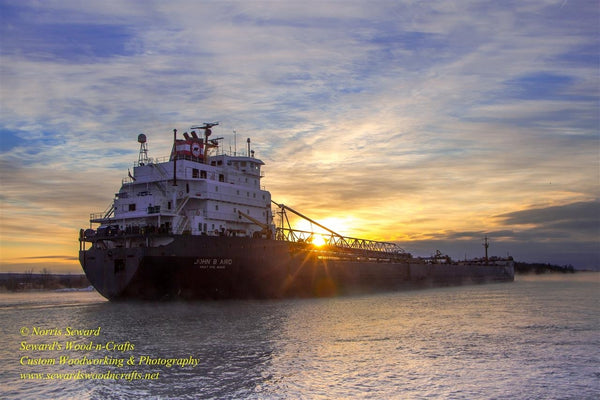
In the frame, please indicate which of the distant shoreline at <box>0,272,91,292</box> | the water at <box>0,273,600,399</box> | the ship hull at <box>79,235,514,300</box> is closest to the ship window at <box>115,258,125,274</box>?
the ship hull at <box>79,235,514,300</box>

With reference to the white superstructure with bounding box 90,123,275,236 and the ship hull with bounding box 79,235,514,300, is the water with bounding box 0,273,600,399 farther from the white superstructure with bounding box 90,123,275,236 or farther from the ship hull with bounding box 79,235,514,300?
the white superstructure with bounding box 90,123,275,236

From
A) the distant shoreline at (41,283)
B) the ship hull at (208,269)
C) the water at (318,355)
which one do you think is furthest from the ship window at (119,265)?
the distant shoreline at (41,283)

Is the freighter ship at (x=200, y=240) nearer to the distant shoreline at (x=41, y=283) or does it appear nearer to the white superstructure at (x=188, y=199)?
the white superstructure at (x=188, y=199)

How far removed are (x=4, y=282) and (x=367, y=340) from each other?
80.8 metres

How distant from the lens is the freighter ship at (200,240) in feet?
106

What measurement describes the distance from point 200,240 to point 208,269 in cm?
195

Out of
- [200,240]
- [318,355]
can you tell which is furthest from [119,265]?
[318,355]

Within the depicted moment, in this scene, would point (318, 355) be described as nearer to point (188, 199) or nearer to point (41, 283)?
point (188, 199)

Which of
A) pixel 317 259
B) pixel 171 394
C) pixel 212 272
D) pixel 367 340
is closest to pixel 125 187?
pixel 212 272

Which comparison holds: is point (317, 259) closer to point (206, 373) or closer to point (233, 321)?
point (233, 321)

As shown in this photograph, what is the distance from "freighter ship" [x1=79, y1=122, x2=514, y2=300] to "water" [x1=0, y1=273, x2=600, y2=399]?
13.1 ft

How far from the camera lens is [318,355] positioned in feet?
57.1

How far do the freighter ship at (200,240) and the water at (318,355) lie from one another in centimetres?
399

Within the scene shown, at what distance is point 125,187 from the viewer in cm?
3859
